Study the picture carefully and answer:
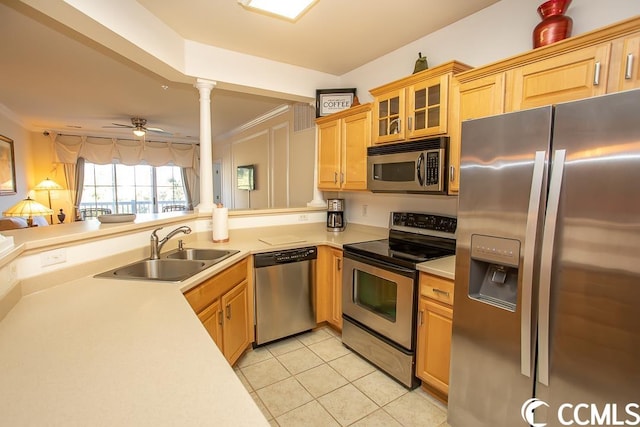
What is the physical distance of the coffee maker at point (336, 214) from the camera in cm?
326

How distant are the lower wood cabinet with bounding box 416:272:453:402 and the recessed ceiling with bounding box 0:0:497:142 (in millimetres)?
1920

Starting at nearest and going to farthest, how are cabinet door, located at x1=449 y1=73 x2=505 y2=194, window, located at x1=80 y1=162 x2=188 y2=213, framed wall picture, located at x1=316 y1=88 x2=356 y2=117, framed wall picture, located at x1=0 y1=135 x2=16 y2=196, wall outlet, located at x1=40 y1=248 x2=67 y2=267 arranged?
wall outlet, located at x1=40 y1=248 x2=67 y2=267 → cabinet door, located at x1=449 y1=73 x2=505 y2=194 → framed wall picture, located at x1=316 y1=88 x2=356 y2=117 → framed wall picture, located at x1=0 y1=135 x2=16 y2=196 → window, located at x1=80 y1=162 x2=188 y2=213

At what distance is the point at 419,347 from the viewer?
199 cm

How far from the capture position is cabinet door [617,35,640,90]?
130cm

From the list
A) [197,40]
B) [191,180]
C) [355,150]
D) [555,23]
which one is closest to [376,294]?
[355,150]

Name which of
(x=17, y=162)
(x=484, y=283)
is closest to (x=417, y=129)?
(x=484, y=283)

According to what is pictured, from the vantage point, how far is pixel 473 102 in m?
1.90

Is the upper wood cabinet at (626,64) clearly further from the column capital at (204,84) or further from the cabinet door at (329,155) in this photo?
the column capital at (204,84)

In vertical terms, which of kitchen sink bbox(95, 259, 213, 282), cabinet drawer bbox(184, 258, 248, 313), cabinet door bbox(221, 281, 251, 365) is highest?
kitchen sink bbox(95, 259, 213, 282)

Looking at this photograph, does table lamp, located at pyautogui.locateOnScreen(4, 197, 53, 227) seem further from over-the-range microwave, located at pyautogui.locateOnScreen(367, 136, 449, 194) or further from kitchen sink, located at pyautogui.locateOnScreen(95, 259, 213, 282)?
over-the-range microwave, located at pyautogui.locateOnScreen(367, 136, 449, 194)

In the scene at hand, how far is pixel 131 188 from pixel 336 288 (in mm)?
6660

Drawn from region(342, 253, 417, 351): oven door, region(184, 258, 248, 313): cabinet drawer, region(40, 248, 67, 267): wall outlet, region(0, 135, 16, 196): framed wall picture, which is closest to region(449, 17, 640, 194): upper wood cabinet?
region(342, 253, 417, 351): oven door

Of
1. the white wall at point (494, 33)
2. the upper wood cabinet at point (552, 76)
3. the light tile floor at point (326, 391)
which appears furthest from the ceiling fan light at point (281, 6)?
the light tile floor at point (326, 391)

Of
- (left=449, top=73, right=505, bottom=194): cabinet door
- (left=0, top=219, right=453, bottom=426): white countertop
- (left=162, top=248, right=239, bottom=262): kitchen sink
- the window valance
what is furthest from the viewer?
the window valance
